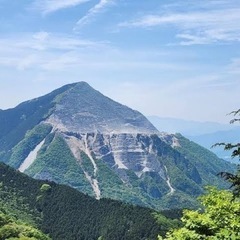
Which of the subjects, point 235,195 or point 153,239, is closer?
point 235,195

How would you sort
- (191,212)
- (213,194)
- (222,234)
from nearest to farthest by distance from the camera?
(222,234) → (191,212) → (213,194)

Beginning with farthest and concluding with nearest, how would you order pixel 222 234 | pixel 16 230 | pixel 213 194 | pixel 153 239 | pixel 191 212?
pixel 153 239 < pixel 16 230 < pixel 213 194 < pixel 191 212 < pixel 222 234

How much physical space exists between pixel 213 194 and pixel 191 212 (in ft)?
8.79

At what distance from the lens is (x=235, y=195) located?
2686 cm

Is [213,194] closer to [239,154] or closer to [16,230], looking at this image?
[239,154]

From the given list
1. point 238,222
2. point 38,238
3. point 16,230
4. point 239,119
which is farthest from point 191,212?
point 38,238

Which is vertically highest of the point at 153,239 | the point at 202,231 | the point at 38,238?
the point at 202,231

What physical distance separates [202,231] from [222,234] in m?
4.38

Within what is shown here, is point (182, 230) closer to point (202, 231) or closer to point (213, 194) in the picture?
point (202, 231)

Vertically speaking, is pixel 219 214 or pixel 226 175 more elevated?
pixel 226 175

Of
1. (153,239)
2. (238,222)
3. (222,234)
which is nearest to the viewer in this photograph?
(222,234)

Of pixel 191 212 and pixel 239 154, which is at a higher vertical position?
pixel 239 154

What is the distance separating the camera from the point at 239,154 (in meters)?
26.1

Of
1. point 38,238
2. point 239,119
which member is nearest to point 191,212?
point 239,119
